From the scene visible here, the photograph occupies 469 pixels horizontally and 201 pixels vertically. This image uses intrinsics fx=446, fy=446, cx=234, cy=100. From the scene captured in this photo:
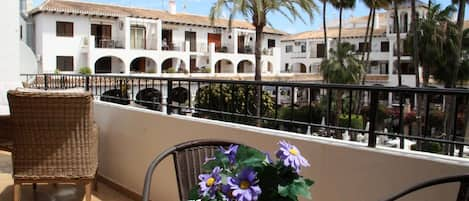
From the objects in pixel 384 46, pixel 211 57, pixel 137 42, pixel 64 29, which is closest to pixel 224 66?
pixel 211 57

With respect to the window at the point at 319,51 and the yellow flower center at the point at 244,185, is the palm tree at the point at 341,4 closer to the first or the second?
the window at the point at 319,51

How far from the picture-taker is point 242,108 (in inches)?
135

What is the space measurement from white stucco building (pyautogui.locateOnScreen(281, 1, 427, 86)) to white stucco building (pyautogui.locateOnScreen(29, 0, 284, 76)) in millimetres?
4331

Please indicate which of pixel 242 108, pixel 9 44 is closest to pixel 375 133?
pixel 242 108

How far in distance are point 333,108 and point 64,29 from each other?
1074 inches

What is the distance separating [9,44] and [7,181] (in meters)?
2.86

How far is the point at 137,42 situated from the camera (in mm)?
30266

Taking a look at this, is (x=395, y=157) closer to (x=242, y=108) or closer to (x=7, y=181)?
(x=242, y=108)

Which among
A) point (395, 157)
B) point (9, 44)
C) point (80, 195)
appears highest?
point (9, 44)

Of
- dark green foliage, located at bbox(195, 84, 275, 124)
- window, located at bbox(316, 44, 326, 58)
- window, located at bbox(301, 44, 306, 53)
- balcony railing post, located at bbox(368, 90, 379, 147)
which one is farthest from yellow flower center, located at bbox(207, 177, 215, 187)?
window, located at bbox(301, 44, 306, 53)

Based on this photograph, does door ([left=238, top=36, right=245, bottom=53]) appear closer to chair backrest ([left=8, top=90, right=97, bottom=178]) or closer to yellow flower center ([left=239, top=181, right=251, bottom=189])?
chair backrest ([left=8, top=90, right=97, bottom=178])

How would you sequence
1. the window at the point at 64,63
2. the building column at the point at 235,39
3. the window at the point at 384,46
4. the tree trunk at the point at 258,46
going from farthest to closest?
the window at the point at 384,46 < the building column at the point at 235,39 < the window at the point at 64,63 < the tree trunk at the point at 258,46

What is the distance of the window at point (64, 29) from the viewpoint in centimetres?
2727

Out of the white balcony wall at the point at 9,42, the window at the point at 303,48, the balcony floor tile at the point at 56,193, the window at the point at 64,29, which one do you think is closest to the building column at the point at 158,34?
the window at the point at 64,29
